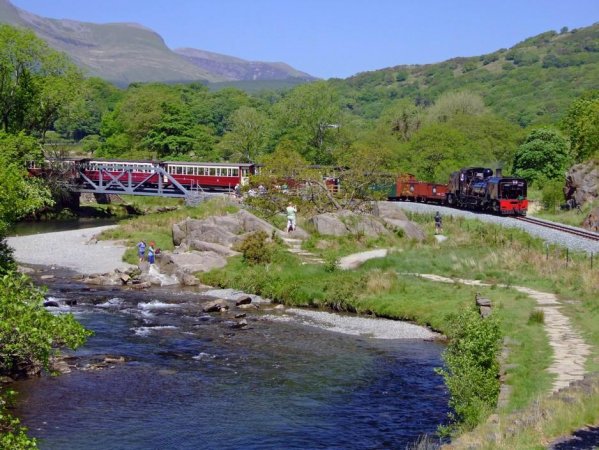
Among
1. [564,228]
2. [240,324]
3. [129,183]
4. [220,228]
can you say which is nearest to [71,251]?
[220,228]

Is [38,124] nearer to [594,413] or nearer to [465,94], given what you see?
[594,413]

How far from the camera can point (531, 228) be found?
5822 centimetres

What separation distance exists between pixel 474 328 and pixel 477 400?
249 centimetres

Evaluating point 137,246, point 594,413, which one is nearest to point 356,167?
point 137,246

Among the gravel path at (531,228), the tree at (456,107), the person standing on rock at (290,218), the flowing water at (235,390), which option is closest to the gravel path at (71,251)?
the person standing on rock at (290,218)

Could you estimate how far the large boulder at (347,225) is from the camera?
58062 mm

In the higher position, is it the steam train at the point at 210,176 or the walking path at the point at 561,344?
the steam train at the point at 210,176

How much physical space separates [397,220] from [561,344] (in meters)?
33.4

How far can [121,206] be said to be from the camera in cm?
9725

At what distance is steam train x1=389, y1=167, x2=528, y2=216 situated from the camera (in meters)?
67.6

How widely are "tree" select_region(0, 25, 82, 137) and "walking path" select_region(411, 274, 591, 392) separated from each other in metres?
56.6

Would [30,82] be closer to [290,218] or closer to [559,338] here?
[290,218]

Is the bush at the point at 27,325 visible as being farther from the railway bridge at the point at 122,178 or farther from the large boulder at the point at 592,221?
the railway bridge at the point at 122,178

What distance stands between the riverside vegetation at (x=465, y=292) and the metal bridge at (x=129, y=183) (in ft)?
61.5
